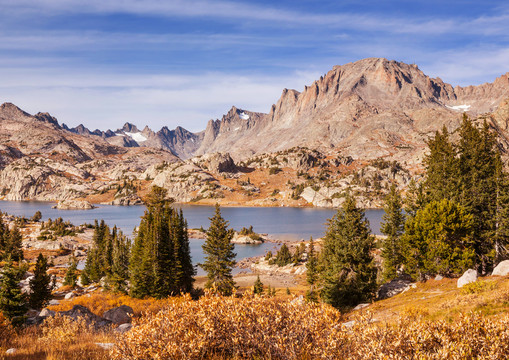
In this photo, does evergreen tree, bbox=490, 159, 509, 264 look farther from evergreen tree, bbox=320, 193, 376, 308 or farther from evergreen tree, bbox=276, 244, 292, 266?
evergreen tree, bbox=276, 244, 292, 266

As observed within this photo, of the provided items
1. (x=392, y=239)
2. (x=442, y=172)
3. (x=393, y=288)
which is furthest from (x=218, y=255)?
(x=442, y=172)

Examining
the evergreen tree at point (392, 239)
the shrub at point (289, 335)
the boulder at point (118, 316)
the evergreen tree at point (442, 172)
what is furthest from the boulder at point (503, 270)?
the boulder at point (118, 316)

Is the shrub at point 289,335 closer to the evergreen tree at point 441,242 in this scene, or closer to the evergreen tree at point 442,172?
the evergreen tree at point 441,242

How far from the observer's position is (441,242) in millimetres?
40156

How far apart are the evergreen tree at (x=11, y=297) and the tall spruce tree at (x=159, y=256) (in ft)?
76.7

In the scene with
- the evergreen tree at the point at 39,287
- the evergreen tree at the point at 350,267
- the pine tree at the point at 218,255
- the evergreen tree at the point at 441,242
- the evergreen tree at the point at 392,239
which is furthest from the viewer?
the pine tree at the point at 218,255

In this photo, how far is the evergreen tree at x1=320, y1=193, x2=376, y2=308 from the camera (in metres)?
39.5

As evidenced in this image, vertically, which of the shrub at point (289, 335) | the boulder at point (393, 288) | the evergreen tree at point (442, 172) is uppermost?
the evergreen tree at point (442, 172)

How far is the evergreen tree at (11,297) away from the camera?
2279cm

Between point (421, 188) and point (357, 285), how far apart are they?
24.4 meters

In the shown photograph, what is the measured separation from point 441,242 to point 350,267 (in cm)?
1251

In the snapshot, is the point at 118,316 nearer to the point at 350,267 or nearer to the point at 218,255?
the point at 218,255

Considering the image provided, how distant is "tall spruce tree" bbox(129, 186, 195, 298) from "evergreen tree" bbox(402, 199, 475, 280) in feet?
118

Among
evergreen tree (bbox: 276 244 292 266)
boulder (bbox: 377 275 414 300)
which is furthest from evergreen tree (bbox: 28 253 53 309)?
evergreen tree (bbox: 276 244 292 266)
